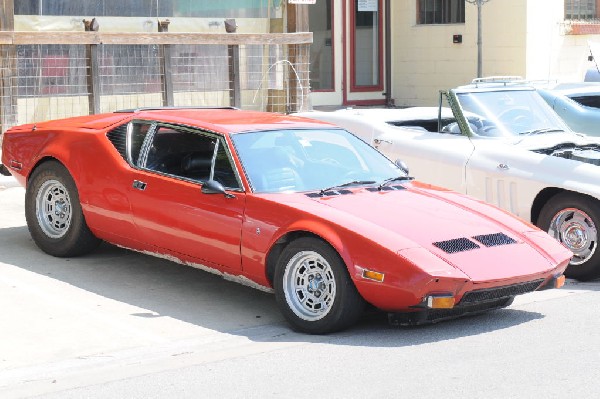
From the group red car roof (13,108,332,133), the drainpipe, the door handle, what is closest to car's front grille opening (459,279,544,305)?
red car roof (13,108,332,133)

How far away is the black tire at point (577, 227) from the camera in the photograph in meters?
8.66

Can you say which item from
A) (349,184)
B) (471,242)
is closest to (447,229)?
(471,242)

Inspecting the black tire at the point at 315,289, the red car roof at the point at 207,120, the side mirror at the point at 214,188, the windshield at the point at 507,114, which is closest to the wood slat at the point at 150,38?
the red car roof at the point at 207,120

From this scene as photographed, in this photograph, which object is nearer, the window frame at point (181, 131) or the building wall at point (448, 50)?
the window frame at point (181, 131)

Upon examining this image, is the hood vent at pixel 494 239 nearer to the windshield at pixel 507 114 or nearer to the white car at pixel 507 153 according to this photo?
the white car at pixel 507 153

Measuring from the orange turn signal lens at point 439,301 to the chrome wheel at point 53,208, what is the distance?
3.46 meters

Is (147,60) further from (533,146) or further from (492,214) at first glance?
(492,214)

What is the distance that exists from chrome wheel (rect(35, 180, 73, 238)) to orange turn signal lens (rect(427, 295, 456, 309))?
346cm

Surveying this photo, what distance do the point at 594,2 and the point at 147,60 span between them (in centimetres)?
935

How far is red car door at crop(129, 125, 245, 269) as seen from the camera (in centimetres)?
754

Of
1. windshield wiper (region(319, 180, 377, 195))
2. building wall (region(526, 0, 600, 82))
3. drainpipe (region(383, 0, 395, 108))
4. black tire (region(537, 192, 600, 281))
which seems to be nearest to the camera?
windshield wiper (region(319, 180, 377, 195))

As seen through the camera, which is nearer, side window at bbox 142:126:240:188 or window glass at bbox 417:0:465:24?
side window at bbox 142:126:240:188

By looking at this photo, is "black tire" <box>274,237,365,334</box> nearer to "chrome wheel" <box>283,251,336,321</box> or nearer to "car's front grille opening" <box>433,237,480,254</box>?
"chrome wheel" <box>283,251,336,321</box>

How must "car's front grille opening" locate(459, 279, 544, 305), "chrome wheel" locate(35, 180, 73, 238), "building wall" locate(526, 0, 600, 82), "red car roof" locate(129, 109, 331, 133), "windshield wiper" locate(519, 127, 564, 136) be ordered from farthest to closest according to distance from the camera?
"building wall" locate(526, 0, 600, 82), "windshield wiper" locate(519, 127, 564, 136), "chrome wheel" locate(35, 180, 73, 238), "red car roof" locate(129, 109, 331, 133), "car's front grille opening" locate(459, 279, 544, 305)
